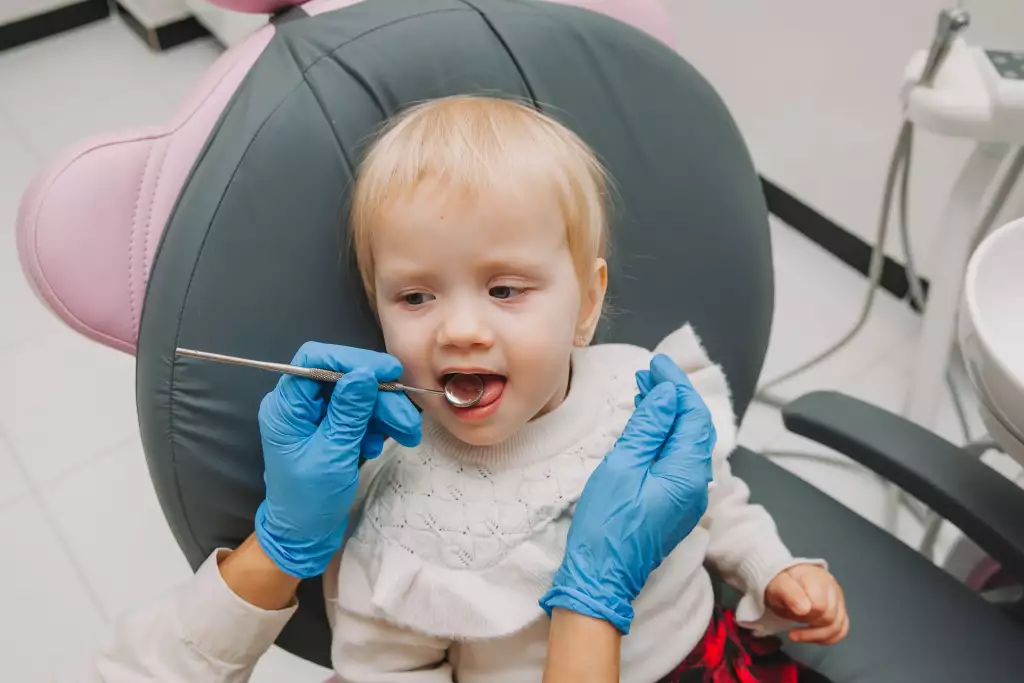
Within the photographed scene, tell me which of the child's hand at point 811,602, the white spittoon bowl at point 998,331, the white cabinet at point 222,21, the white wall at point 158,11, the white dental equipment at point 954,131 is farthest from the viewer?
the white wall at point 158,11

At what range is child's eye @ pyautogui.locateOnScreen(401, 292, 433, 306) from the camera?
0.82 meters

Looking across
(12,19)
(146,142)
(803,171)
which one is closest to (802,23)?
(803,171)

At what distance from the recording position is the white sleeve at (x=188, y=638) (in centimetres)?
81

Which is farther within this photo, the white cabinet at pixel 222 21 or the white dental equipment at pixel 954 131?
the white cabinet at pixel 222 21

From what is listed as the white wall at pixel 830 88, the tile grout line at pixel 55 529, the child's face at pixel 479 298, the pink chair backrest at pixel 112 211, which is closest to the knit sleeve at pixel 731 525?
the child's face at pixel 479 298

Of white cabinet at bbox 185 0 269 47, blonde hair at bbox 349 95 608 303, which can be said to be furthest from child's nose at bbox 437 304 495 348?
white cabinet at bbox 185 0 269 47

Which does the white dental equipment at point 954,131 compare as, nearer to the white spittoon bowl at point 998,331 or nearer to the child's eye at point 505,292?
the white spittoon bowl at point 998,331

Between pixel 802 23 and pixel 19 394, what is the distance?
177 centimetres

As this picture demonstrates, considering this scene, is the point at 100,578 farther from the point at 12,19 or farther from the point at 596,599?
the point at 12,19

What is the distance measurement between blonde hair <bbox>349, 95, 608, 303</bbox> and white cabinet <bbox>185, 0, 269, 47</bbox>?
1.61 metres

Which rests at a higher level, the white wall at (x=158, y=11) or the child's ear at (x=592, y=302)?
the child's ear at (x=592, y=302)

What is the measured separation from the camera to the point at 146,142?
83cm

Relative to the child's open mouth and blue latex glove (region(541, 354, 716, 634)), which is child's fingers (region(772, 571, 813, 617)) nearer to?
blue latex glove (region(541, 354, 716, 634))

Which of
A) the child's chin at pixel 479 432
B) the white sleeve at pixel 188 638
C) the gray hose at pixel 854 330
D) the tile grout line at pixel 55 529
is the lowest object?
the tile grout line at pixel 55 529
